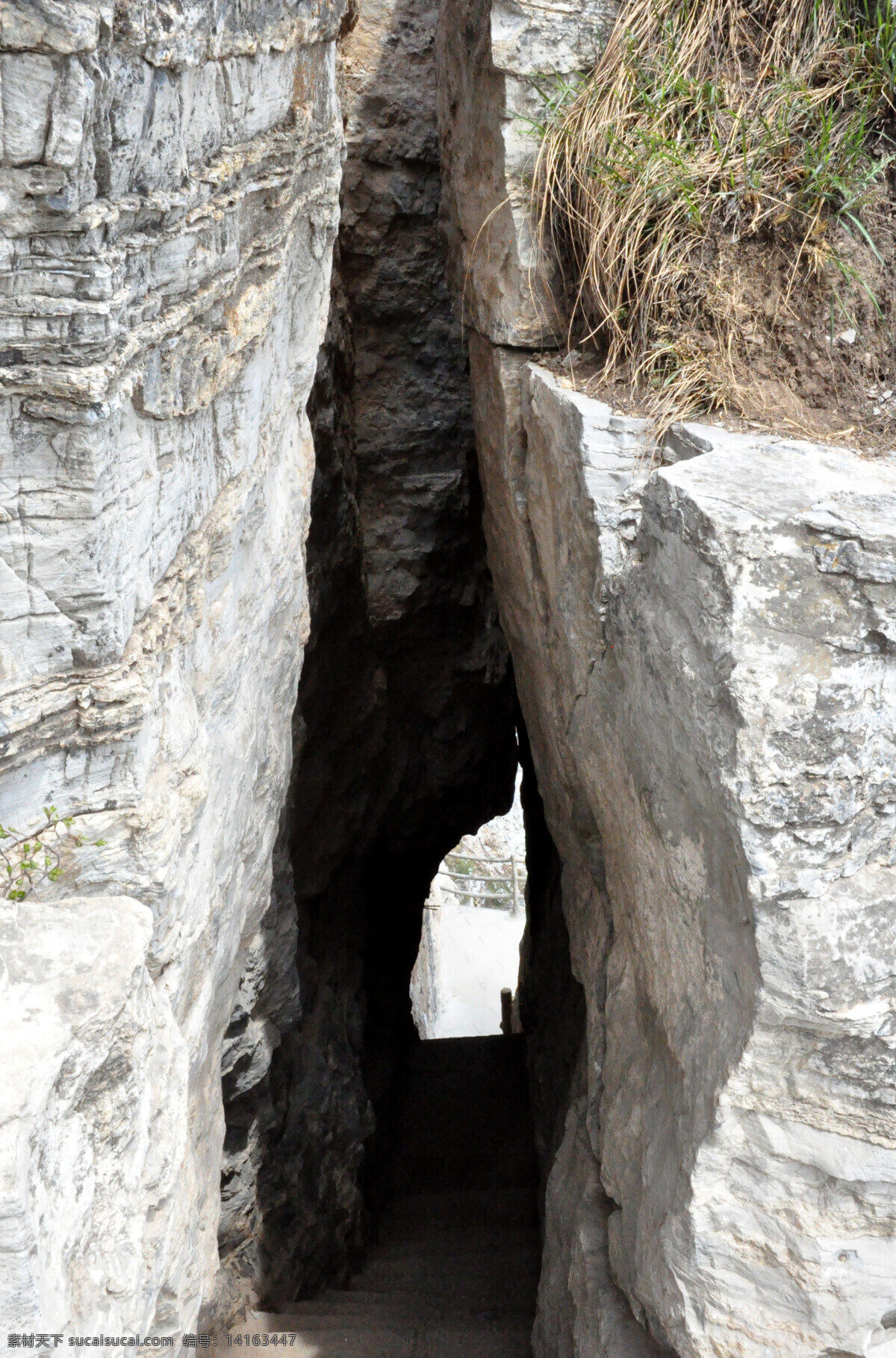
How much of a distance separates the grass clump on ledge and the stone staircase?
3599 mm

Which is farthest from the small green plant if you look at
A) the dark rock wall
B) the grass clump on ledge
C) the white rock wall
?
the dark rock wall

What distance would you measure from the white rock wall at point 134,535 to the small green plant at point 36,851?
0.08 ft

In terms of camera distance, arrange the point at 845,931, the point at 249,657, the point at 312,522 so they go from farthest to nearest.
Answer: the point at 312,522 → the point at 249,657 → the point at 845,931

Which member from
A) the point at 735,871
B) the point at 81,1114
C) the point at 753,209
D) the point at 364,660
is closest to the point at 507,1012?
the point at 364,660

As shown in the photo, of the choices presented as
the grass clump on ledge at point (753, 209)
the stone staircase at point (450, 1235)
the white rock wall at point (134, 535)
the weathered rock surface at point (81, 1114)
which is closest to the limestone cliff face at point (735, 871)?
the grass clump on ledge at point (753, 209)

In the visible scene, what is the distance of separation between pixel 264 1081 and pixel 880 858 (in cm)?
270

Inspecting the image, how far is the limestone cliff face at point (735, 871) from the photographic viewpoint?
1.97 metres

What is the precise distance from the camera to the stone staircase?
4.03 meters

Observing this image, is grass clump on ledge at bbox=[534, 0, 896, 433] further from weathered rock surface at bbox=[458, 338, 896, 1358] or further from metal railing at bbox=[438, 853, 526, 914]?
metal railing at bbox=[438, 853, 526, 914]

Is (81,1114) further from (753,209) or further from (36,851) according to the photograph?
(753,209)

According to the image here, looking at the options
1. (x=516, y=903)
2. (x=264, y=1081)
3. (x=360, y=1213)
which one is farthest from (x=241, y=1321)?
(x=516, y=903)

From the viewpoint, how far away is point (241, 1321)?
378 cm

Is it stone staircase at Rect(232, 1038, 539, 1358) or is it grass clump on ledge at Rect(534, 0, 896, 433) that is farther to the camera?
stone staircase at Rect(232, 1038, 539, 1358)

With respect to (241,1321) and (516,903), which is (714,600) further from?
(516,903)
